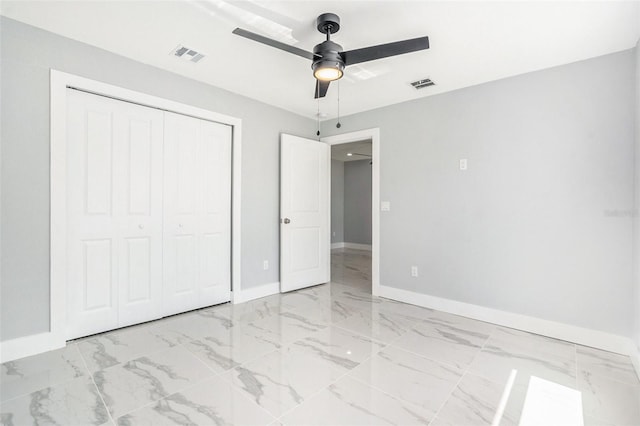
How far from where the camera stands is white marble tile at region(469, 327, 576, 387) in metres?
2.07

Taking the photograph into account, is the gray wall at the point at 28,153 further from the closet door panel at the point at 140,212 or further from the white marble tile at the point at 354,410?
the white marble tile at the point at 354,410

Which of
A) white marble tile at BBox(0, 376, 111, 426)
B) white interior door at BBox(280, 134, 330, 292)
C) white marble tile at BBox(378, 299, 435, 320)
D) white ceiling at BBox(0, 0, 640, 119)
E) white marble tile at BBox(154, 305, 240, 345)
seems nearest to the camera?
white marble tile at BBox(0, 376, 111, 426)

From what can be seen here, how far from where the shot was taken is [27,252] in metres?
2.24

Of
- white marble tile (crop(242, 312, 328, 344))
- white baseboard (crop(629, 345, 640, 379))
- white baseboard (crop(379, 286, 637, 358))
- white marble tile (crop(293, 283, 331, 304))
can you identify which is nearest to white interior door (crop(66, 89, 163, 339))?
white marble tile (crop(242, 312, 328, 344))

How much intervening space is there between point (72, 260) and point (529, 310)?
4.08m

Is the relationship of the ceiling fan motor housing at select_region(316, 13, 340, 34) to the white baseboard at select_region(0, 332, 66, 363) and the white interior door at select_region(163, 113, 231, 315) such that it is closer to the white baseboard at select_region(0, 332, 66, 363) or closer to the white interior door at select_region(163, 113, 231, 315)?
the white interior door at select_region(163, 113, 231, 315)

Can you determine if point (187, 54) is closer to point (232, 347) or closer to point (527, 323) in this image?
point (232, 347)

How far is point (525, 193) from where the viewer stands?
2855 mm

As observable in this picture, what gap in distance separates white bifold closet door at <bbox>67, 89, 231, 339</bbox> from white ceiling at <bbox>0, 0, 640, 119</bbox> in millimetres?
606

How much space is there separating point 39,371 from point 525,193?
416 centimetres

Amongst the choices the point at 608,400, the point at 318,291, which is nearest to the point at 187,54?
the point at 318,291

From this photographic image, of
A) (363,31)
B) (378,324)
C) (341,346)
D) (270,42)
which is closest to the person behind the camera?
(270,42)

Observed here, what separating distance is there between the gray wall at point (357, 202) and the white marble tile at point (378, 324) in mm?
4996

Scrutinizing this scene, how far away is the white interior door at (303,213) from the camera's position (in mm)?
3990
